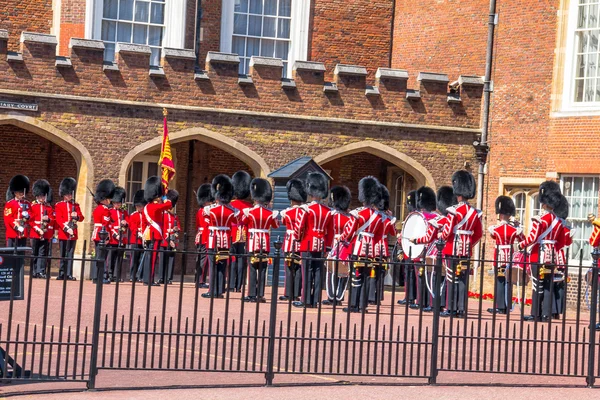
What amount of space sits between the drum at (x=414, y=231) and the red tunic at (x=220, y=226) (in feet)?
Answer: 7.91

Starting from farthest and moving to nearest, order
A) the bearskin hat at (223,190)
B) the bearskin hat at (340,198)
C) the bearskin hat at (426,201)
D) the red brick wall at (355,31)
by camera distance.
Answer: the red brick wall at (355,31) < the bearskin hat at (223,190) < the bearskin hat at (426,201) < the bearskin hat at (340,198)

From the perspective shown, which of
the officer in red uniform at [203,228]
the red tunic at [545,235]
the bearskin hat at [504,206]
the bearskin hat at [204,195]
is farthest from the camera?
the bearskin hat at [204,195]

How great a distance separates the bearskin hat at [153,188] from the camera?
1897cm

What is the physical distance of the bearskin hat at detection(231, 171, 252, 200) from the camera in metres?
18.0

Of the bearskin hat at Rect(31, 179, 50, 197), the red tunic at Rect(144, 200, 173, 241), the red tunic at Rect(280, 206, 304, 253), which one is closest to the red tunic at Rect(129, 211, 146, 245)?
the red tunic at Rect(144, 200, 173, 241)

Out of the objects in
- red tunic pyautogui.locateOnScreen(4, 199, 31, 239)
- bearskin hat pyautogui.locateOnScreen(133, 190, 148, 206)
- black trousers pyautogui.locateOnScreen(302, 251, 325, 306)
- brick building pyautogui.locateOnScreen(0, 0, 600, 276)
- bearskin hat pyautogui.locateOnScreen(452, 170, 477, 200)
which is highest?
brick building pyautogui.locateOnScreen(0, 0, 600, 276)

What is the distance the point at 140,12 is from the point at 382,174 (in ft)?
19.3

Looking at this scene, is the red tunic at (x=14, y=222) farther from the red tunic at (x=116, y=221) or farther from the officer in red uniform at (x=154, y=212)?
the officer in red uniform at (x=154, y=212)

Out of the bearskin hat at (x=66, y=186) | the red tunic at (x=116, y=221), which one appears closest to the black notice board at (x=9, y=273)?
the red tunic at (x=116, y=221)

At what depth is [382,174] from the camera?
24438 mm

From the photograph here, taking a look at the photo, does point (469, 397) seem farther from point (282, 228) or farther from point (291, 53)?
point (291, 53)

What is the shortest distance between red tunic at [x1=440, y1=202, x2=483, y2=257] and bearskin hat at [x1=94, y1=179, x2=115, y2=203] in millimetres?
6294

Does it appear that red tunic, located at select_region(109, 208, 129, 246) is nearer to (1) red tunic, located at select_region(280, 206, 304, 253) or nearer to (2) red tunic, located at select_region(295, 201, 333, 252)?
(1) red tunic, located at select_region(280, 206, 304, 253)

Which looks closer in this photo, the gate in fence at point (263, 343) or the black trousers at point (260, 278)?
the gate in fence at point (263, 343)
